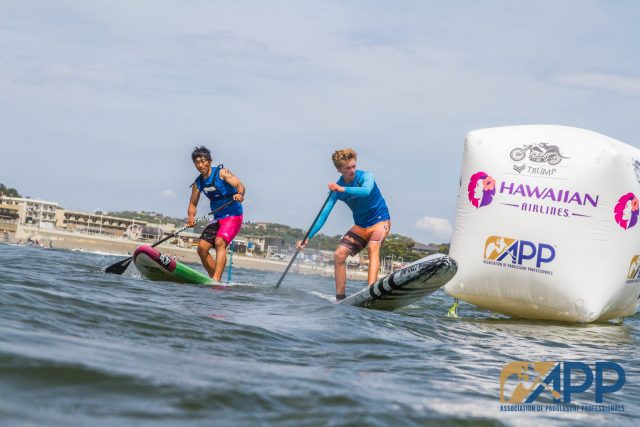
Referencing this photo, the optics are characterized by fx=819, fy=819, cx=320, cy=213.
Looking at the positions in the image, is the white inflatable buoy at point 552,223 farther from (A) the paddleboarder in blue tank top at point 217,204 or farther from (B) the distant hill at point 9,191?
(B) the distant hill at point 9,191

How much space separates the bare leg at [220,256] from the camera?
1101cm

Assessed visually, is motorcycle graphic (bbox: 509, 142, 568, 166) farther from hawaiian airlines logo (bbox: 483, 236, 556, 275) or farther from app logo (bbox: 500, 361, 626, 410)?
app logo (bbox: 500, 361, 626, 410)

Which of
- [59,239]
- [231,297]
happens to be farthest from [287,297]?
[59,239]

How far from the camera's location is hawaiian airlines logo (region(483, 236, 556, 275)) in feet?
31.3

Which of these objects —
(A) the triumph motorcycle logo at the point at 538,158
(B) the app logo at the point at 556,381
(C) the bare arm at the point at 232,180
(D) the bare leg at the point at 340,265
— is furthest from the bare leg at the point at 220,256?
(B) the app logo at the point at 556,381

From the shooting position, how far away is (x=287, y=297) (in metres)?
9.94

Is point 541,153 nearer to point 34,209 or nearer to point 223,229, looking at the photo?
point 223,229

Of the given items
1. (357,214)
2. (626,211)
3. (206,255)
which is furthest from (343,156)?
(626,211)

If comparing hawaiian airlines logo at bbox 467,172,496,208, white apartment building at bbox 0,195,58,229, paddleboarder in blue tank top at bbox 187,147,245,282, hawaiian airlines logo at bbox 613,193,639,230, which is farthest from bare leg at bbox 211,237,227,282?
white apartment building at bbox 0,195,58,229

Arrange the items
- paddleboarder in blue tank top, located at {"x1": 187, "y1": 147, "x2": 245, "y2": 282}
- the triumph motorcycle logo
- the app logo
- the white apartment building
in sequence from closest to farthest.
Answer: the app logo
the triumph motorcycle logo
paddleboarder in blue tank top, located at {"x1": 187, "y1": 147, "x2": 245, "y2": 282}
the white apartment building

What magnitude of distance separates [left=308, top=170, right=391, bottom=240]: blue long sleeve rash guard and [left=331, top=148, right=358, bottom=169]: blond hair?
284mm

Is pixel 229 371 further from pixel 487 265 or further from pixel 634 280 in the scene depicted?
pixel 634 280

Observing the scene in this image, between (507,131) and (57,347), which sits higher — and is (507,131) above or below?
above

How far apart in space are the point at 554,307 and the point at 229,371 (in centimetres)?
625
